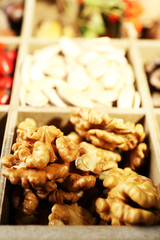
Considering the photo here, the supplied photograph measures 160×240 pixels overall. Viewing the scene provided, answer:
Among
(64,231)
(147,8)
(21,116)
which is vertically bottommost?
(64,231)

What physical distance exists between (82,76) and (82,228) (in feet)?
2.77

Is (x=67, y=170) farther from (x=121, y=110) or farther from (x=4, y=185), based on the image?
(x=121, y=110)

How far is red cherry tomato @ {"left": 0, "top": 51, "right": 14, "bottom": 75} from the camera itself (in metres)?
1.50

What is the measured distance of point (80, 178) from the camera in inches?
35.0

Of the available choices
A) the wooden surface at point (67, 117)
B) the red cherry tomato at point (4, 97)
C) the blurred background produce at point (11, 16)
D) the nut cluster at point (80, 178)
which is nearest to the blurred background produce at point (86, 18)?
the blurred background produce at point (11, 16)

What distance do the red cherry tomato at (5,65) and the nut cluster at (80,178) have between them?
60 centimetres

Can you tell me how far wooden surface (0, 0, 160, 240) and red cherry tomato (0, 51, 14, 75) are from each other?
0.09 meters

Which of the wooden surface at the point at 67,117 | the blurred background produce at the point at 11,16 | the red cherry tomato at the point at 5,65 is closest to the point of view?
the wooden surface at the point at 67,117

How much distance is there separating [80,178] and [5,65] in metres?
0.97

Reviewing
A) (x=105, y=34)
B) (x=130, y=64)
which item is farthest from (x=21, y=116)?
(x=105, y=34)

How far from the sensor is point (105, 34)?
80.3 inches

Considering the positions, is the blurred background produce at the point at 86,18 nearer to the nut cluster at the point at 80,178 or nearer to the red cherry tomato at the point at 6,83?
the red cherry tomato at the point at 6,83

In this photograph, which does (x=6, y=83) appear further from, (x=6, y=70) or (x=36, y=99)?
(x=36, y=99)

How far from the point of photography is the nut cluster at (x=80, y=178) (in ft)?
2.58
